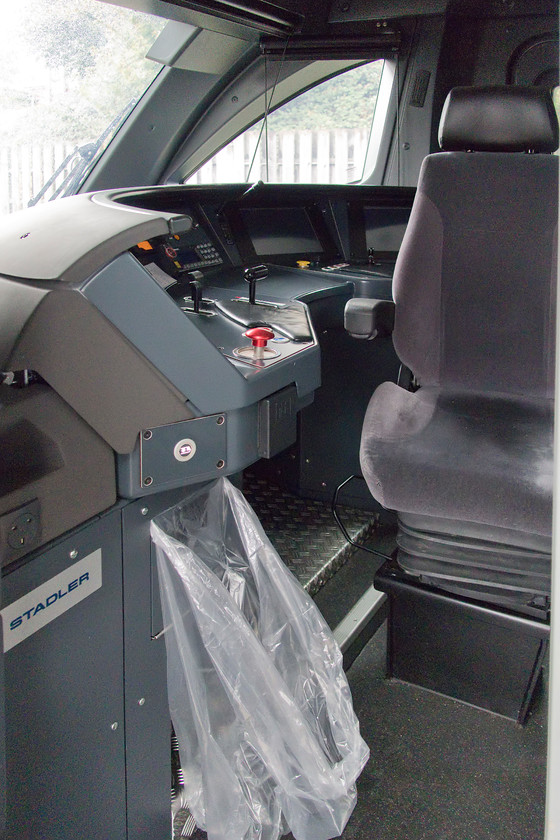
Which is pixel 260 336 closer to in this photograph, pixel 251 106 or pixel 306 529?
pixel 306 529

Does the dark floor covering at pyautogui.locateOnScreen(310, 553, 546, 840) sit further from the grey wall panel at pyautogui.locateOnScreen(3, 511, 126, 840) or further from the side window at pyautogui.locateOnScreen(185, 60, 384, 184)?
the side window at pyautogui.locateOnScreen(185, 60, 384, 184)

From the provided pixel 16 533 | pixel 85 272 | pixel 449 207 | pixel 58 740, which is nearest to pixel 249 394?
pixel 85 272

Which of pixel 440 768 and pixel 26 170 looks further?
pixel 26 170

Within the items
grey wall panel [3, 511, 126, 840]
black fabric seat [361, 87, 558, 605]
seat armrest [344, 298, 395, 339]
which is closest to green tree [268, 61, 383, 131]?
black fabric seat [361, 87, 558, 605]

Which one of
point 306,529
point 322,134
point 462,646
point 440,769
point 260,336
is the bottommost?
point 440,769

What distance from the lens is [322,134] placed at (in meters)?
3.11

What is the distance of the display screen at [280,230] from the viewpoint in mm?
2584

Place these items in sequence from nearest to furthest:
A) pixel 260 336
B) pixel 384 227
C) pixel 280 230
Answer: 1. pixel 260 336
2. pixel 280 230
3. pixel 384 227

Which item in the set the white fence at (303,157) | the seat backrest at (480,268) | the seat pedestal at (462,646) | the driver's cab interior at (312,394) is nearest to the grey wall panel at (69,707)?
the driver's cab interior at (312,394)

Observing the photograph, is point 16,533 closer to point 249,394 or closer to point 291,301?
point 249,394

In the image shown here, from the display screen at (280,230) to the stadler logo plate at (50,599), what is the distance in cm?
169

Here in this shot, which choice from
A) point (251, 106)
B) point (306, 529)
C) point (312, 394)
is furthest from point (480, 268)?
point (251, 106)

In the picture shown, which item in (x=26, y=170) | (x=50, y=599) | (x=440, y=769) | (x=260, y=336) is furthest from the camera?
(x=26, y=170)

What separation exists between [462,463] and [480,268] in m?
0.72
